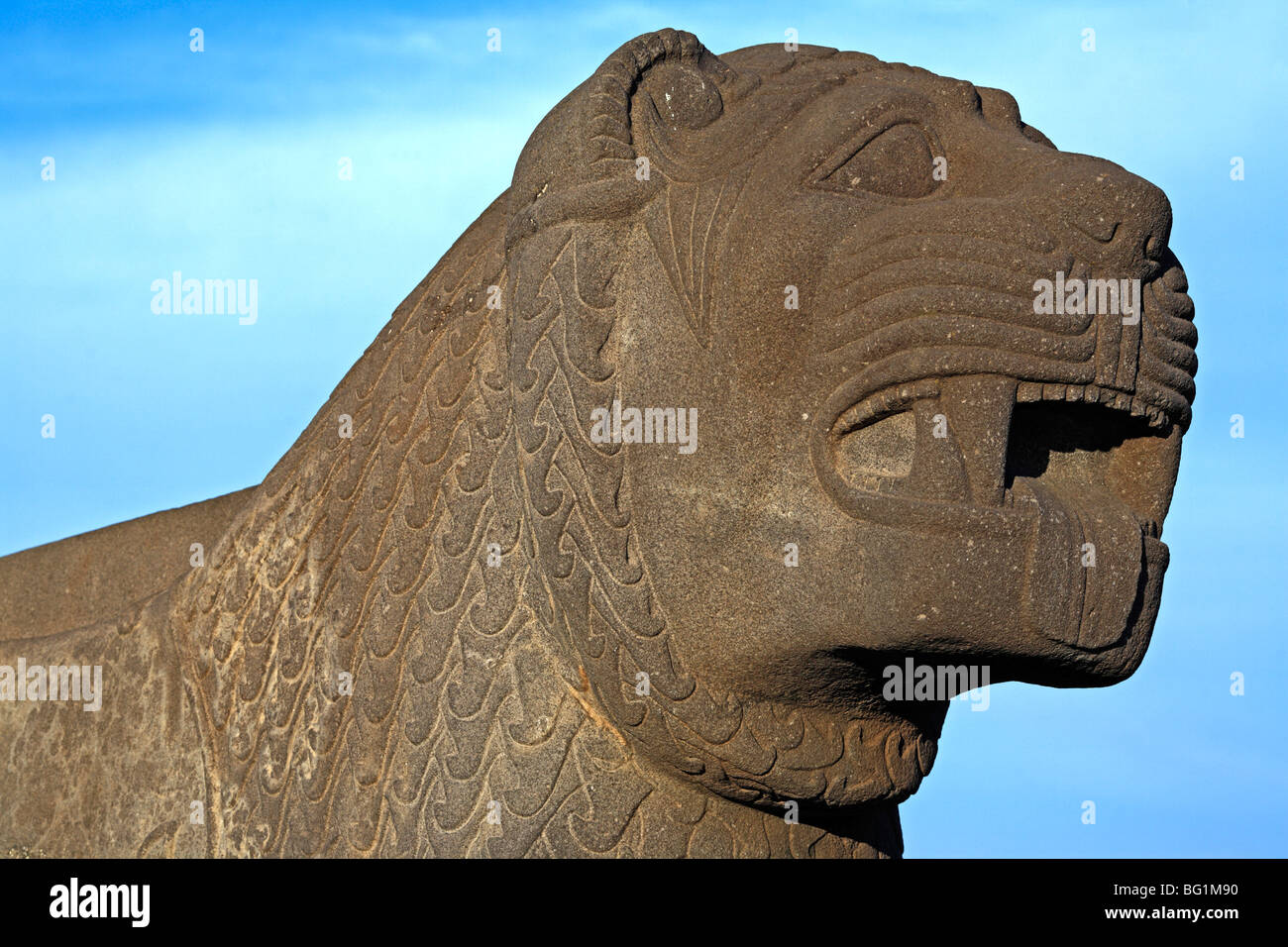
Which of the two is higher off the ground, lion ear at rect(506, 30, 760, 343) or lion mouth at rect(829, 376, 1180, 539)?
lion ear at rect(506, 30, 760, 343)

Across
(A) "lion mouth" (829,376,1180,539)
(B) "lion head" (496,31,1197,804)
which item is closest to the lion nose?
(B) "lion head" (496,31,1197,804)

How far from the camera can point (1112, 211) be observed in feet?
9.16

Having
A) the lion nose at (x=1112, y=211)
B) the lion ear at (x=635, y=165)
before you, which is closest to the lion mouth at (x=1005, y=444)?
the lion nose at (x=1112, y=211)

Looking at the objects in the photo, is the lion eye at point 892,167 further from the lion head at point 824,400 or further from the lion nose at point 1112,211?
the lion nose at point 1112,211

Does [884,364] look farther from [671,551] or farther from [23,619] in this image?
[23,619]

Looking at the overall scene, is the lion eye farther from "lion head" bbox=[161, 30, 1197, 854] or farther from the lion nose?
the lion nose

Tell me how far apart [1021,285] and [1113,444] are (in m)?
0.44

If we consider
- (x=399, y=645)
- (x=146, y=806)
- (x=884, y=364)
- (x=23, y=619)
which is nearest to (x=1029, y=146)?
(x=884, y=364)

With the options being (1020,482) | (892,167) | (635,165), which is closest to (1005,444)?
(1020,482)

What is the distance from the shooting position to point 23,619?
492cm

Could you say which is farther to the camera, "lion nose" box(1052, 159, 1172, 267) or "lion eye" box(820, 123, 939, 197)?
"lion eye" box(820, 123, 939, 197)

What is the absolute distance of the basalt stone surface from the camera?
2.74 meters

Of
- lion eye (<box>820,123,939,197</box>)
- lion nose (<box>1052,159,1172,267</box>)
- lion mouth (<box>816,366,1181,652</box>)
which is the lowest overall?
lion mouth (<box>816,366,1181,652</box>)

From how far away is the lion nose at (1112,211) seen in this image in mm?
2781
